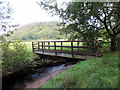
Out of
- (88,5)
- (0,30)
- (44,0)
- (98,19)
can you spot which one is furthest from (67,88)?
(44,0)

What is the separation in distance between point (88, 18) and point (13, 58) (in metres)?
4.85

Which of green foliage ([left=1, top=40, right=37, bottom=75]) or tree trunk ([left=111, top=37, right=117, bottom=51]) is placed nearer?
green foliage ([left=1, top=40, right=37, bottom=75])

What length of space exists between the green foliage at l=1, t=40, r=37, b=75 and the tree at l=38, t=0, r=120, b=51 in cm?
312

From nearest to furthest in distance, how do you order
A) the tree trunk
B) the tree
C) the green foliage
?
the green foliage
the tree
the tree trunk

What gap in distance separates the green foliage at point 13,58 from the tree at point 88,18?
3121 millimetres

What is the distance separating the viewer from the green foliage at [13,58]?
17.2ft

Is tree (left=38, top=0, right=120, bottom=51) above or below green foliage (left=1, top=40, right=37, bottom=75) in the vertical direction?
above

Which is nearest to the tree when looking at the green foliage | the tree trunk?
the tree trunk

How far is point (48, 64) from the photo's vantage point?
332 inches

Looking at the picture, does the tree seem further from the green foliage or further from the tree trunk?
the green foliage

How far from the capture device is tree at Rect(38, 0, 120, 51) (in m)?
6.09

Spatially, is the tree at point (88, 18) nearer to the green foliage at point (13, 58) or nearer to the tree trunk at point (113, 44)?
the tree trunk at point (113, 44)

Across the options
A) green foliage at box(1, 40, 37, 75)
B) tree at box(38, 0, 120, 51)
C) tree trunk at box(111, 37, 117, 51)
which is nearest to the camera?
green foliage at box(1, 40, 37, 75)

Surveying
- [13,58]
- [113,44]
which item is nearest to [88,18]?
[113,44]
